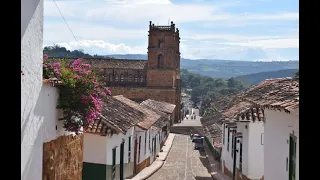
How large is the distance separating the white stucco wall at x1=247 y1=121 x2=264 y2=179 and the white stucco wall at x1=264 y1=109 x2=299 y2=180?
15.0 feet

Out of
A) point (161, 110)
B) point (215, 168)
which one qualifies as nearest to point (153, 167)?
point (215, 168)

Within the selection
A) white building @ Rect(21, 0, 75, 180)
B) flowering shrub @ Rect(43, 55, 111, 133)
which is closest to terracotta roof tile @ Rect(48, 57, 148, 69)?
flowering shrub @ Rect(43, 55, 111, 133)

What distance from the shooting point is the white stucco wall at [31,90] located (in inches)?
231

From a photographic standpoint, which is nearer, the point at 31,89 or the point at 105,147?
the point at 31,89

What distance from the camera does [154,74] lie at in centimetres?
5481

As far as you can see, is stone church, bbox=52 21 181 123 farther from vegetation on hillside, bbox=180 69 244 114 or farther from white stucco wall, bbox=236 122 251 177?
vegetation on hillside, bbox=180 69 244 114

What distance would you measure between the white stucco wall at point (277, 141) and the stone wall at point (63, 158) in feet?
13.1

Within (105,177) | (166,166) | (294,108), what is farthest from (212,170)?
(294,108)

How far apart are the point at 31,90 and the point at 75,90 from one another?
150 cm

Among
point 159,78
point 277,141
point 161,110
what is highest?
point 159,78

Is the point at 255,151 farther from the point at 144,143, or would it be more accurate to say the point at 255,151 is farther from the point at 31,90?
the point at 31,90

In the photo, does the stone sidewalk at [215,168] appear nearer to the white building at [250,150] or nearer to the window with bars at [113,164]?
the white building at [250,150]

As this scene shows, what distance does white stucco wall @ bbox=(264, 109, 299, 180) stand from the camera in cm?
775
